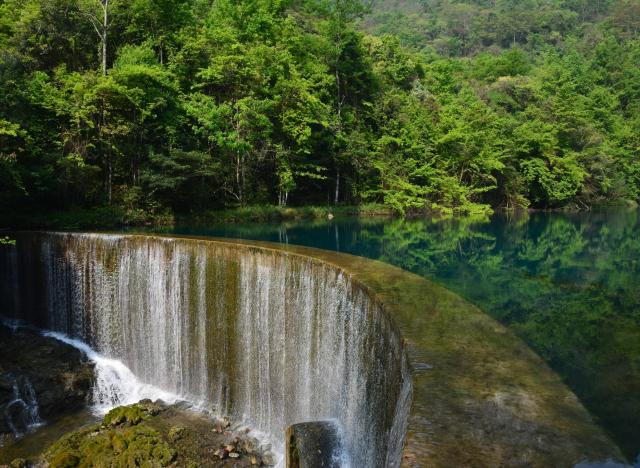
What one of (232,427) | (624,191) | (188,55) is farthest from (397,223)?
(624,191)

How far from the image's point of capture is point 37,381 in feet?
31.3

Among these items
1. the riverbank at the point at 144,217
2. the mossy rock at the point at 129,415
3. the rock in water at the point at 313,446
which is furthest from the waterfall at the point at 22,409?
the riverbank at the point at 144,217

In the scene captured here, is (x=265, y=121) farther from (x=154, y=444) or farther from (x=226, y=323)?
(x=154, y=444)

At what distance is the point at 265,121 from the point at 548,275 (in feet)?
44.0

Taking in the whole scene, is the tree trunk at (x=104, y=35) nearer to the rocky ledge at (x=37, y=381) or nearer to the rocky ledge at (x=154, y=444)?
the rocky ledge at (x=37, y=381)

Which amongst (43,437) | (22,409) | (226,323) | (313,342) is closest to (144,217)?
(22,409)

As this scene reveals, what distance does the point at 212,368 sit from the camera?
9344 mm

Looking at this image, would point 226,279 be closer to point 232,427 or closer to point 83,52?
point 232,427

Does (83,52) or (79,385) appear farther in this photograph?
(83,52)

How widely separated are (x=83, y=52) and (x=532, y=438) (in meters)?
21.7

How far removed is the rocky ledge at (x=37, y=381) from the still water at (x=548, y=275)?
6.32m

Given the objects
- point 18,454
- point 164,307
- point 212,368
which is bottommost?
point 18,454

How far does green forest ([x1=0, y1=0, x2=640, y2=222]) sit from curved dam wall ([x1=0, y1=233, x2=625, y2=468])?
3353 mm

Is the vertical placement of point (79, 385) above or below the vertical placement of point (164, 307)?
below
